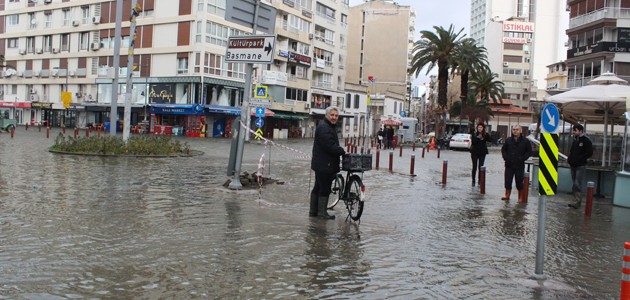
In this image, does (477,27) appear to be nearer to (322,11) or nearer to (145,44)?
(322,11)

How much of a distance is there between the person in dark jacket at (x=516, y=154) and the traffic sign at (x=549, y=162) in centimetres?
654

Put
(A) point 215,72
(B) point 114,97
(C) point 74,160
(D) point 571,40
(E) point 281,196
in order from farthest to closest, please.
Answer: (D) point 571,40 → (A) point 215,72 → (B) point 114,97 → (C) point 74,160 → (E) point 281,196

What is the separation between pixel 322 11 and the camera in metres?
71.7

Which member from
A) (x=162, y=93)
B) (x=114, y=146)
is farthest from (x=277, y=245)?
(x=162, y=93)

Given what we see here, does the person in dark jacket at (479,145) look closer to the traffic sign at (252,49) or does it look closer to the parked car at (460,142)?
the traffic sign at (252,49)

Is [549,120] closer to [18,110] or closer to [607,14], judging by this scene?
[607,14]

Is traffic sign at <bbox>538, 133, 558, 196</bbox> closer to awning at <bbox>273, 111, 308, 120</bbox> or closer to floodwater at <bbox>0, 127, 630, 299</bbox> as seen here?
floodwater at <bbox>0, 127, 630, 299</bbox>

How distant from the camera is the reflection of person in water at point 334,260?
5781 mm

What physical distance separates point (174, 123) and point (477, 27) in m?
118

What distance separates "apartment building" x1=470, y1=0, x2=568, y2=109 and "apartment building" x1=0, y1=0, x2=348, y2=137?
53.0 meters

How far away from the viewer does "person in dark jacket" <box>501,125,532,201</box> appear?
1309cm

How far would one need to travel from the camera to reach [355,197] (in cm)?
935

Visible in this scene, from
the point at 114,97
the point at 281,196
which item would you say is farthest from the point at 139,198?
the point at 114,97

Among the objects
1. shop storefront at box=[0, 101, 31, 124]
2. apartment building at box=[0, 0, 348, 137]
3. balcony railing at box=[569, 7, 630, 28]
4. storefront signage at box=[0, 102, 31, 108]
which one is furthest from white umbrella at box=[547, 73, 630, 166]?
shop storefront at box=[0, 101, 31, 124]
